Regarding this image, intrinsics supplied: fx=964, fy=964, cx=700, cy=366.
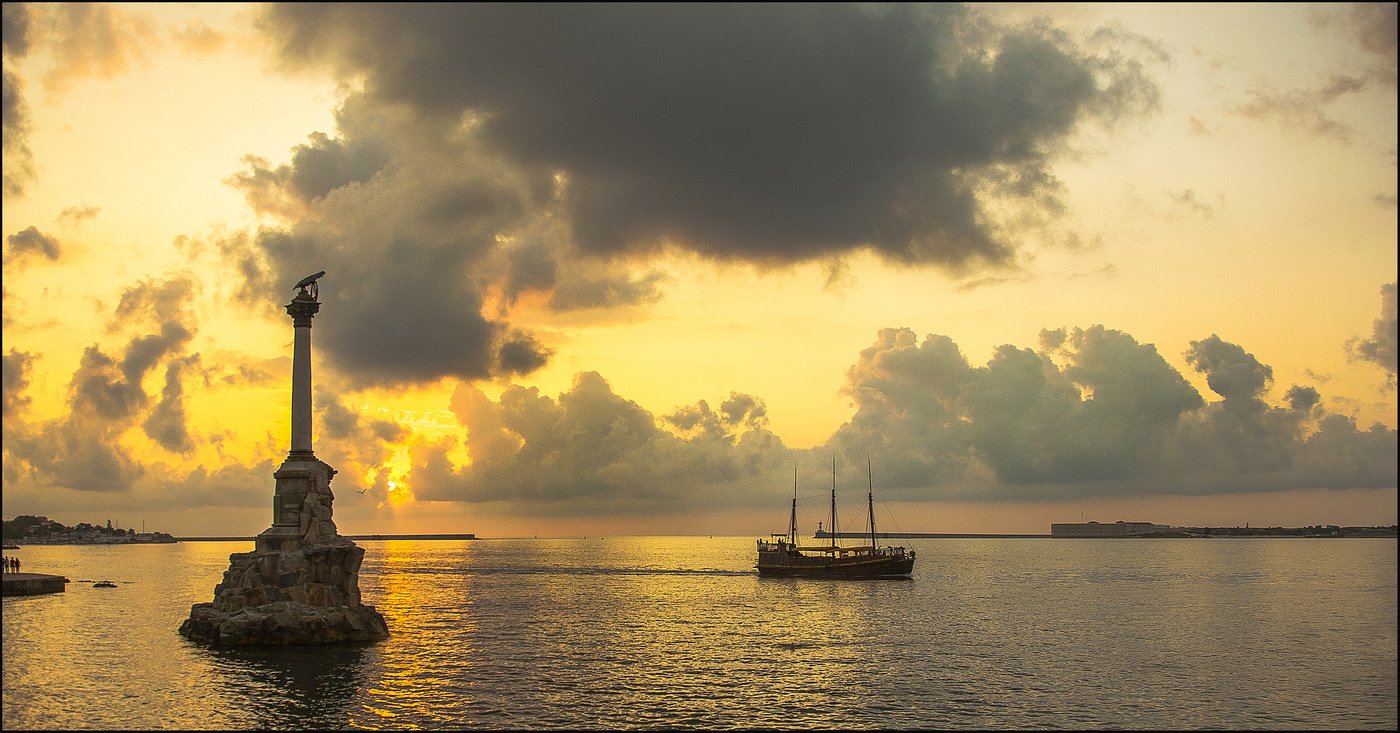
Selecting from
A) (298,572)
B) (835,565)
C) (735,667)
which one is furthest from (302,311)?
(835,565)

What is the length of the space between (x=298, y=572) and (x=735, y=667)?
85.0 ft

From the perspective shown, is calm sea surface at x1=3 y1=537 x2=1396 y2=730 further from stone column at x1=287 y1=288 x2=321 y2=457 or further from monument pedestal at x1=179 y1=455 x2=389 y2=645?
stone column at x1=287 y1=288 x2=321 y2=457

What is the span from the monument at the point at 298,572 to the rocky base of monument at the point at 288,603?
5 centimetres

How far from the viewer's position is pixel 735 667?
50531 millimetres

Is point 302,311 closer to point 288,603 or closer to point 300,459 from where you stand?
point 300,459

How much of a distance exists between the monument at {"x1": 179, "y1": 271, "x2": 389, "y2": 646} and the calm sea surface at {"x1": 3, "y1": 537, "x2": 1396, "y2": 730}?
6.43 feet

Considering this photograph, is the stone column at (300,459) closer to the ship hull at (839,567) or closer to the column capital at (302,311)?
the column capital at (302,311)

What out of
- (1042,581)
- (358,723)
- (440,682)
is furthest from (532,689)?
(1042,581)

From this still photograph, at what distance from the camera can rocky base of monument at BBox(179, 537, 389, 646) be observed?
53.3 metres

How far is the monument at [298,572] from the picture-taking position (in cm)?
5366

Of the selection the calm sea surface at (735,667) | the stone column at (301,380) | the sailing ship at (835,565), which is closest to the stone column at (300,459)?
the stone column at (301,380)

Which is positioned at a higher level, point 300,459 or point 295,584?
point 300,459

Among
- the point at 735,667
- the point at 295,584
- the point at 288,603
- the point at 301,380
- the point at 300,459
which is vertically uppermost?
the point at 301,380

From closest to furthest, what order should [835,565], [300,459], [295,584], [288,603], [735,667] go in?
1. [735,667]
2. [288,603]
3. [295,584]
4. [300,459]
5. [835,565]
